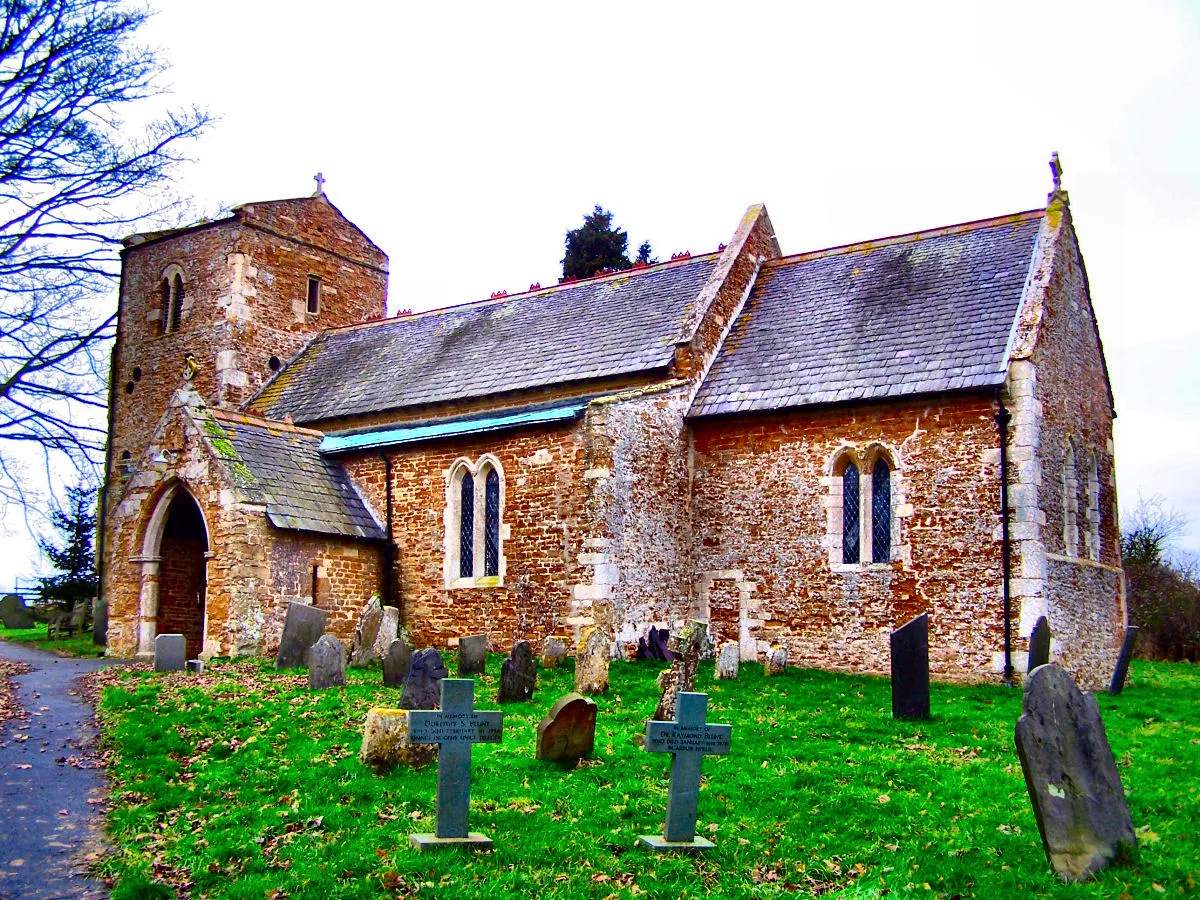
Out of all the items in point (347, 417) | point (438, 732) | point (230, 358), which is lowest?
point (438, 732)

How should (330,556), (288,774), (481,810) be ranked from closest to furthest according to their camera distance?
(481,810) < (288,774) < (330,556)

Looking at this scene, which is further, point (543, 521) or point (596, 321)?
point (596, 321)

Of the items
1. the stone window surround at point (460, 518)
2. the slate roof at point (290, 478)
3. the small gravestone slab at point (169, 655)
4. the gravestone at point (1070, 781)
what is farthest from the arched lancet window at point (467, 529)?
the gravestone at point (1070, 781)

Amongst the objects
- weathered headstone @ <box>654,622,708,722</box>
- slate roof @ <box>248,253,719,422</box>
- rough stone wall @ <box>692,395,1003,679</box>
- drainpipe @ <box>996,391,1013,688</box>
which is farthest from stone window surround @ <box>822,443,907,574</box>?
weathered headstone @ <box>654,622,708,722</box>

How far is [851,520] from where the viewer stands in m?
19.3

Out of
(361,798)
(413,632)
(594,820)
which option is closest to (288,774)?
(361,798)

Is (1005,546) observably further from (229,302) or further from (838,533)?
(229,302)

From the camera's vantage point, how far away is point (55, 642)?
2658 centimetres

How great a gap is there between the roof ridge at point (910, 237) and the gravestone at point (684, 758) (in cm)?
1612

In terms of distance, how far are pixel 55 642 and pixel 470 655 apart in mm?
14681

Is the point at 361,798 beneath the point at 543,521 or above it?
beneath

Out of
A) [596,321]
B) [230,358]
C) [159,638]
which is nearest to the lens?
[159,638]

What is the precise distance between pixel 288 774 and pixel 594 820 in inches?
124

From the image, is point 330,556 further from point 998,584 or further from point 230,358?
point 998,584
